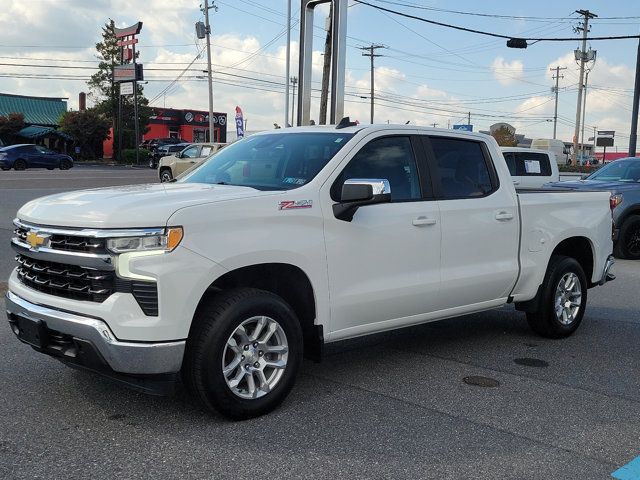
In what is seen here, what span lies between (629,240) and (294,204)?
996cm

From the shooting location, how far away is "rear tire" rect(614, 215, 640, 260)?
12539mm

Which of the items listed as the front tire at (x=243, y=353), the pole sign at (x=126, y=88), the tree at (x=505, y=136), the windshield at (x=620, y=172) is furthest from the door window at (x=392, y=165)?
the tree at (x=505, y=136)

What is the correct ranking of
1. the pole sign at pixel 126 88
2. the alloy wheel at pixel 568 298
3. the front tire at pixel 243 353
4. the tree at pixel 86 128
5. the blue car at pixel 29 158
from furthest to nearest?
1. the pole sign at pixel 126 88
2. the tree at pixel 86 128
3. the blue car at pixel 29 158
4. the alloy wheel at pixel 568 298
5. the front tire at pixel 243 353

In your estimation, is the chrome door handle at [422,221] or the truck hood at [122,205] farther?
the chrome door handle at [422,221]

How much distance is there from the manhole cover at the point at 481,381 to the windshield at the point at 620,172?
8.94 meters

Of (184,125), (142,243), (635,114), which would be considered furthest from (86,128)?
(142,243)

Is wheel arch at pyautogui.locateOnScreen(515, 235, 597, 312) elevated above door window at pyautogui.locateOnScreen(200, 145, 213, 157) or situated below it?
below

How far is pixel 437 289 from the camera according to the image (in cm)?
545

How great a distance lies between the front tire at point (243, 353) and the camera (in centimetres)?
413

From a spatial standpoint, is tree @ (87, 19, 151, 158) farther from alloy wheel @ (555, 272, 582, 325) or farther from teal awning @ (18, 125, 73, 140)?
alloy wheel @ (555, 272, 582, 325)

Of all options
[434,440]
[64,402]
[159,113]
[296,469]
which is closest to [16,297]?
[64,402]

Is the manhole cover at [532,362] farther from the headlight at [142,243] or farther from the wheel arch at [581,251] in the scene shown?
the headlight at [142,243]

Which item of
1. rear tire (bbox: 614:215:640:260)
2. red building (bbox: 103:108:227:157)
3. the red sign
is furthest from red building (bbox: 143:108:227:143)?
rear tire (bbox: 614:215:640:260)

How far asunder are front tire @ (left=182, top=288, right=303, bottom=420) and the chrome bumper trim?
0.57 feet
